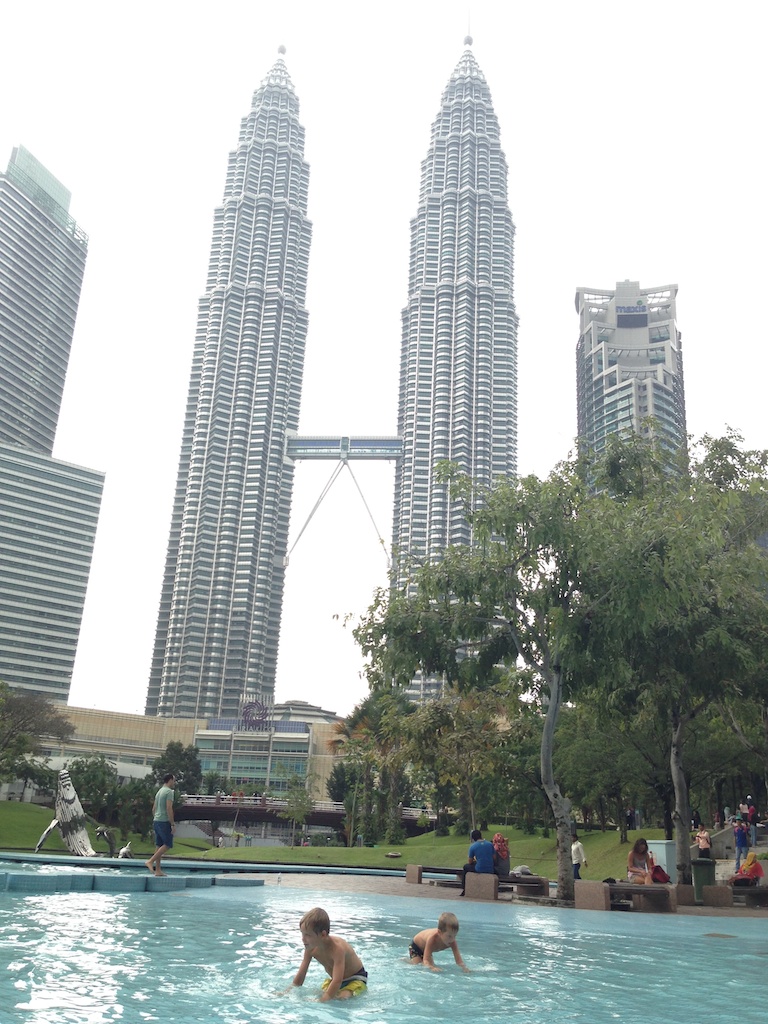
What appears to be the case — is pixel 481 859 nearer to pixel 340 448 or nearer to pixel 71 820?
pixel 71 820

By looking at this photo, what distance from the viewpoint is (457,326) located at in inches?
6644

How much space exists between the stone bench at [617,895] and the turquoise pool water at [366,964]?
87.7 inches

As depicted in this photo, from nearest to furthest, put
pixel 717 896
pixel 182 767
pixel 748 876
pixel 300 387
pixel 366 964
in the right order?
pixel 366 964, pixel 717 896, pixel 748 876, pixel 182 767, pixel 300 387

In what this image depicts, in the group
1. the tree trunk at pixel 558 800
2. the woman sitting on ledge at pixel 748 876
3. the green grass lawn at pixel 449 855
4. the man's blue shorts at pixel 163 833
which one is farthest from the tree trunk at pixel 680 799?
the man's blue shorts at pixel 163 833

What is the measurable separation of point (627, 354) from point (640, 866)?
6365 inches

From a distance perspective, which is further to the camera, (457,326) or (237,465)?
(237,465)

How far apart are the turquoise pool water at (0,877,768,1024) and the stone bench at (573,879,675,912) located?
7.31 ft

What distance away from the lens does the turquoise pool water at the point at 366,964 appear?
7.83 meters

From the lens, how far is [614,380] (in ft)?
527

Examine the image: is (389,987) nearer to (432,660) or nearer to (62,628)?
(432,660)

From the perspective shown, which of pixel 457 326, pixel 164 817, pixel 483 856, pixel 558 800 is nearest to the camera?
pixel 164 817

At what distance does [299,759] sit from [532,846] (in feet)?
323

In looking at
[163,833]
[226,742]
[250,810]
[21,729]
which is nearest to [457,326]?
[226,742]

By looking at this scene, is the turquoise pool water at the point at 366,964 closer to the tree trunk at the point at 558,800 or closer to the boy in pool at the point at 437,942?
the boy in pool at the point at 437,942
